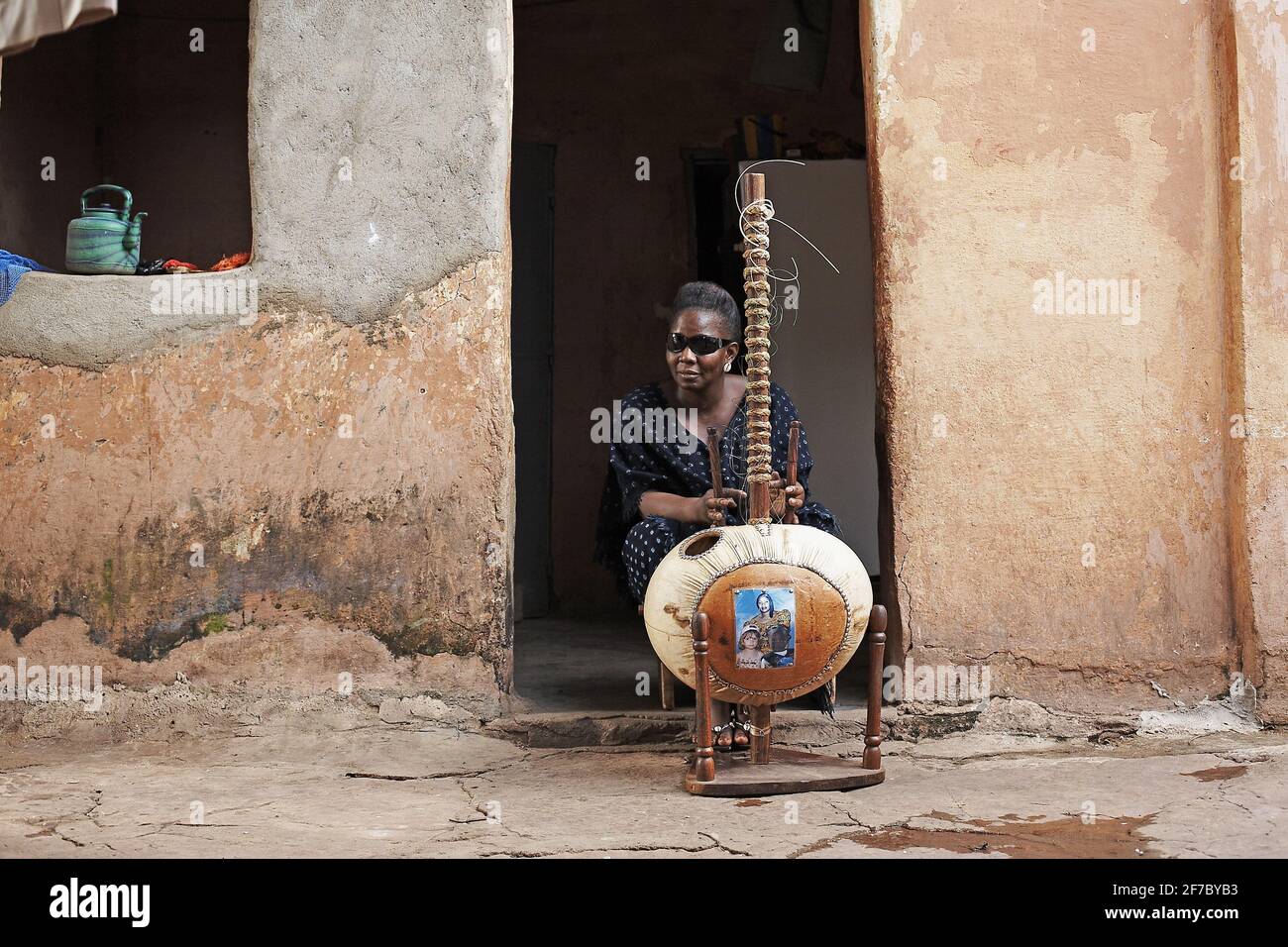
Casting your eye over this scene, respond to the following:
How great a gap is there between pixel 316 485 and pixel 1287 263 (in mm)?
3141

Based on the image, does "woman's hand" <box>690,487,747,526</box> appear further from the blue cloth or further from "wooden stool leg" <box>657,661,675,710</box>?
the blue cloth

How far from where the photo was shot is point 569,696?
436 cm

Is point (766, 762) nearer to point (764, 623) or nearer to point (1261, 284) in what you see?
point (764, 623)

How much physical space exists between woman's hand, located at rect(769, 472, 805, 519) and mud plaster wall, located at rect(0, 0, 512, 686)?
0.94 metres

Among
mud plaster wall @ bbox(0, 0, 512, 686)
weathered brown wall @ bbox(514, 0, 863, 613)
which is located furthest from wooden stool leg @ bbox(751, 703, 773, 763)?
weathered brown wall @ bbox(514, 0, 863, 613)

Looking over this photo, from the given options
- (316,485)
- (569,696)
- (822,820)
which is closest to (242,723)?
(316,485)

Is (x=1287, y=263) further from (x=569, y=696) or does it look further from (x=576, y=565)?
(x=576, y=565)

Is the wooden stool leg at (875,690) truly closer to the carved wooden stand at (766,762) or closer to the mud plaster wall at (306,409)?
the carved wooden stand at (766,762)

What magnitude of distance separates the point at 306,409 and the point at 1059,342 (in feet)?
7.89

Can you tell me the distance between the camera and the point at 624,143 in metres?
6.78

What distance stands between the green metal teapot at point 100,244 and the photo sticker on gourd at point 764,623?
7.84 feet

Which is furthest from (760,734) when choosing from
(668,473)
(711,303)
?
(711,303)

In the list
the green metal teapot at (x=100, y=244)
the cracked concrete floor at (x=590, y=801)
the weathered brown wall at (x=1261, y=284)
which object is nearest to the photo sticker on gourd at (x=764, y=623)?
the cracked concrete floor at (x=590, y=801)

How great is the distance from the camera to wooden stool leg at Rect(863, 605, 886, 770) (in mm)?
3348
